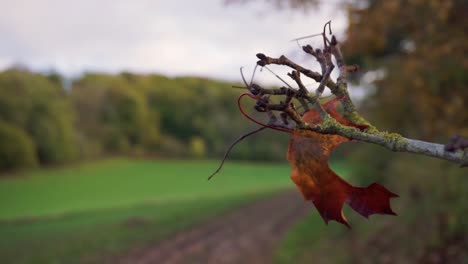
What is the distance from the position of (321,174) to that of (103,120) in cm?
3036

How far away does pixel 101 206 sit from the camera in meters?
29.4

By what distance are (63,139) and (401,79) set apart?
2313cm

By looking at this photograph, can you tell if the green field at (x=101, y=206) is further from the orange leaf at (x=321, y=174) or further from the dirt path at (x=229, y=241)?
the orange leaf at (x=321, y=174)

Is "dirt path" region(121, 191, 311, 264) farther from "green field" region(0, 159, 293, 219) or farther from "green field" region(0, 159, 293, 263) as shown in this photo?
"green field" region(0, 159, 293, 219)

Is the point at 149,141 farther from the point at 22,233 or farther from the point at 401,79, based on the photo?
the point at 401,79


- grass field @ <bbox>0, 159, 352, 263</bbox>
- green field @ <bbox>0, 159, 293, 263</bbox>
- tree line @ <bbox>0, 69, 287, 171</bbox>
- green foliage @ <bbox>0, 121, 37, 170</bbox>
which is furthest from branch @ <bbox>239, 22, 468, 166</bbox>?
green foliage @ <bbox>0, 121, 37, 170</bbox>

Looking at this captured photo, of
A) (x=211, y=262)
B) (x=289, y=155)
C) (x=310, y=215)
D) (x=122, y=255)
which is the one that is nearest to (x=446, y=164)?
(x=211, y=262)

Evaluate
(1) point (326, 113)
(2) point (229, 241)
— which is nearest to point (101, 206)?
(2) point (229, 241)

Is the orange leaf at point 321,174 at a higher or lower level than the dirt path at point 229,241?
higher

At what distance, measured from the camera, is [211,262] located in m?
14.6

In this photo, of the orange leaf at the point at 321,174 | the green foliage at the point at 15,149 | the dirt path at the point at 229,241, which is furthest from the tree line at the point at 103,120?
the orange leaf at the point at 321,174

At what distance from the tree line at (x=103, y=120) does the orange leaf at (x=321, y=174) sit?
69.0 ft

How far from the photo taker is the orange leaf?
6.45 ft

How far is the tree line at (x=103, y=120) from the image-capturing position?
26.5 m
